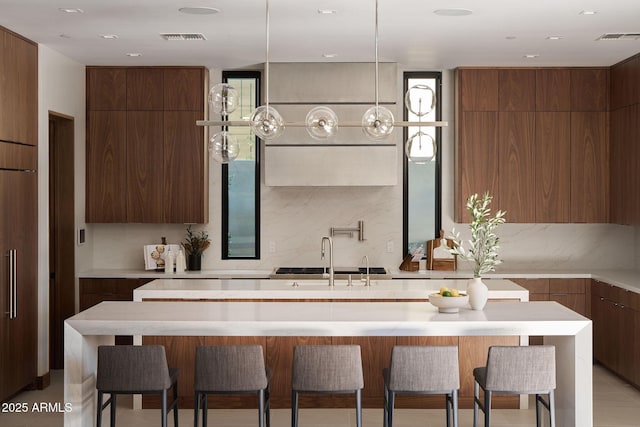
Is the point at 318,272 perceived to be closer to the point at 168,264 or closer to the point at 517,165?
the point at 168,264

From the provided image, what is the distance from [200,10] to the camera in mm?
5508

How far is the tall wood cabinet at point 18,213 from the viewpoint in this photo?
6.02m

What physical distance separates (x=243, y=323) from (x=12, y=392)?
2.72 metres

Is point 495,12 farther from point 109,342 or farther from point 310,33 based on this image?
point 109,342

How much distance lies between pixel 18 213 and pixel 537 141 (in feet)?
15.7

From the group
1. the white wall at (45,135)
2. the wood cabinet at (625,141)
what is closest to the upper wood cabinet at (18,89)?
the white wall at (45,135)

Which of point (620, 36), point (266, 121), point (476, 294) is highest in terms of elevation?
point (620, 36)

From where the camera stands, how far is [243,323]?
4.43m

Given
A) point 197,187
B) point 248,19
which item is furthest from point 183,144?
point 248,19

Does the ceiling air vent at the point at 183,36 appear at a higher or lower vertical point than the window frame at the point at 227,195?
higher

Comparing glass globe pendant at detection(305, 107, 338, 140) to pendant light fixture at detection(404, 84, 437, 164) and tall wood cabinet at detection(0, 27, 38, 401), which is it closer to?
pendant light fixture at detection(404, 84, 437, 164)

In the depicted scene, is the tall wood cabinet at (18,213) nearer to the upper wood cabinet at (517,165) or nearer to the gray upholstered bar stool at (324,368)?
the gray upholstered bar stool at (324,368)

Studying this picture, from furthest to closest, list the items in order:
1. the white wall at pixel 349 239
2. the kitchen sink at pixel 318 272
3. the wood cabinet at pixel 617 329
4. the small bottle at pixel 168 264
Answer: the white wall at pixel 349 239 → the small bottle at pixel 168 264 → the kitchen sink at pixel 318 272 → the wood cabinet at pixel 617 329

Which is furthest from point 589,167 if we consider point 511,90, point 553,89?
point 511,90
